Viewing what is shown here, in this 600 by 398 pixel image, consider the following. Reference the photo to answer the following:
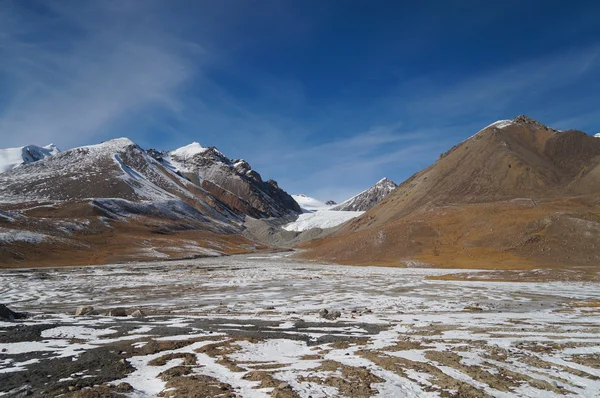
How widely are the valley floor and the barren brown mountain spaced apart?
41631 mm

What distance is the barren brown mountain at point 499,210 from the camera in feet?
218

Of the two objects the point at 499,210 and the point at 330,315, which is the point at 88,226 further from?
the point at 330,315

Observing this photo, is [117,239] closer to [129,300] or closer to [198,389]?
[129,300]

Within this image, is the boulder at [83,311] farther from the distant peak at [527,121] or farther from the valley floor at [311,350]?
the distant peak at [527,121]

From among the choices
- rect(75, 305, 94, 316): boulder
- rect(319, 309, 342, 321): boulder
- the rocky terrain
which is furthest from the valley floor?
the rocky terrain

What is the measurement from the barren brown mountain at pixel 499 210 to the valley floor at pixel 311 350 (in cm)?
4163

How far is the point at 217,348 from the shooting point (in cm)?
1466

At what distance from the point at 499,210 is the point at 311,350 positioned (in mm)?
81642

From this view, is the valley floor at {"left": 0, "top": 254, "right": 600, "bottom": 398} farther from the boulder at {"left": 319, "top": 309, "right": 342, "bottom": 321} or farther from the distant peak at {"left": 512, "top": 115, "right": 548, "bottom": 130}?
the distant peak at {"left": 512, "top": 115, "right": 548, "bottom": 130}

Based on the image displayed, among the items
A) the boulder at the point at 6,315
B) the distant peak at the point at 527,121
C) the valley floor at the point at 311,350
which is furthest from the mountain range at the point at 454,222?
the boulder at the point at 6,315

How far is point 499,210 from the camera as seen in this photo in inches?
3314

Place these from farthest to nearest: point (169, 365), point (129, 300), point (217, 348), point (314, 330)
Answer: point (129, 300)
point (314, 330)
point (217, 348)
point (169, 365)

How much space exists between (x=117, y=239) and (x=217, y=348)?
12091cm

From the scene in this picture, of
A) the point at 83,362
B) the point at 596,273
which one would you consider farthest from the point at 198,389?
the point at 596,273
